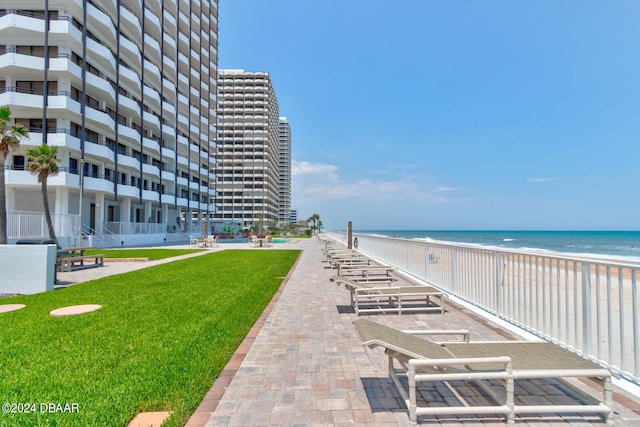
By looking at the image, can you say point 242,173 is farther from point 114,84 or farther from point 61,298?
point 61,298

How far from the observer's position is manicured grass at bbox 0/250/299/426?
2.75 metres

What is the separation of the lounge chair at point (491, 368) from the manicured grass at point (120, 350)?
1.85 metres

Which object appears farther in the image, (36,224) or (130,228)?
(130,228)

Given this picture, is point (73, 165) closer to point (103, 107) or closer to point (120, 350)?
point (103, 107)

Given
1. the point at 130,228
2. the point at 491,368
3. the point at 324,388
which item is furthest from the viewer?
the point at 130,228

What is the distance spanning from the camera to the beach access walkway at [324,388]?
253cm

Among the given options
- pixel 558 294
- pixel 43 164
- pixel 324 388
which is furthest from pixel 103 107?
pixel 558 294

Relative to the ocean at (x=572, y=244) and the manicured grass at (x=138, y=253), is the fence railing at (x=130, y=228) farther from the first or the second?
the ocean at (x=572, y=244)

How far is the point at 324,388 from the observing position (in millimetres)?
3037

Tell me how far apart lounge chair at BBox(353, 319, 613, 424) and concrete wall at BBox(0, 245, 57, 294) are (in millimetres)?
9009

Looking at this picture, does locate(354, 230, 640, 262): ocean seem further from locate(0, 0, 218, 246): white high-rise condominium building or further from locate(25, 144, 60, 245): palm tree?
locate(0, 0, 218, 246): white high-rise condominium building

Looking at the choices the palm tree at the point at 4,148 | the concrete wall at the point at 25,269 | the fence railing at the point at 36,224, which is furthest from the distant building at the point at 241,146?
the concrete wall at the point at 25,269

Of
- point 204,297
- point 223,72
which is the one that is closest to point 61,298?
point 204,297

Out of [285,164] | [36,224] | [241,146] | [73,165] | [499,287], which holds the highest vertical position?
[285,164]
